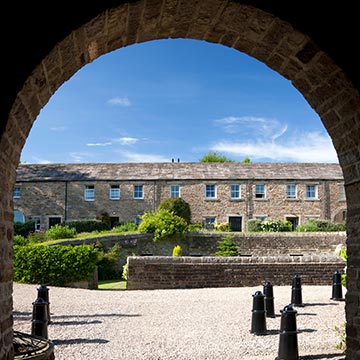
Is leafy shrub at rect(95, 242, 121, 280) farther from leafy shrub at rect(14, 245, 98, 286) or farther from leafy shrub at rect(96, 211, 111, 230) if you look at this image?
leafy shrub at rect(96, 211, 111, 230)

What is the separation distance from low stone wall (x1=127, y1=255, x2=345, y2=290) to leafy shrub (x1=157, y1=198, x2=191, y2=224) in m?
17.1

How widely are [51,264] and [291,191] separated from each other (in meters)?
23.4

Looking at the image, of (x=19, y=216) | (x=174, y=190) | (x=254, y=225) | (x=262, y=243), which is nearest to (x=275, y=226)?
(x=254, y=225)

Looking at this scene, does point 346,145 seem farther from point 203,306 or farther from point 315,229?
point 315,229

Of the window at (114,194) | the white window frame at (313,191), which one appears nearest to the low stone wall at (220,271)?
the white window frame at (313,191)

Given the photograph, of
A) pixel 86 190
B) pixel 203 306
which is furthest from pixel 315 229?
pixel 203 306

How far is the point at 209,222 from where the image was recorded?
3478 cm

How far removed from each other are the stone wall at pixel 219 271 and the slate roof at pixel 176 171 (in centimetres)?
1943

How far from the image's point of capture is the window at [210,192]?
1366 inches

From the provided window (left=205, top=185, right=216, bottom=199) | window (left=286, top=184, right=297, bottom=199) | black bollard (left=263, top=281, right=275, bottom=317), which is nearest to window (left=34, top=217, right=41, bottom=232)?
window (left=205, top=185, right=216, bottom=199)

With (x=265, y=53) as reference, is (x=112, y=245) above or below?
below

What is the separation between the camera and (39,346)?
4.61 m

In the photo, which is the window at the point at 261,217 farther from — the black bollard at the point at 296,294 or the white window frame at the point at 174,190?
the black bollard at the point at 296,294

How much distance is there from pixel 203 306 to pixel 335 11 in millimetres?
8578
